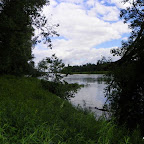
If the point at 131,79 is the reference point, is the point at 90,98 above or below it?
below

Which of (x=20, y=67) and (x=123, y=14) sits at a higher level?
(x=123, y=14)

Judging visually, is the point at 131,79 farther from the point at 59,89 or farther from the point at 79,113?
the point at 59,89

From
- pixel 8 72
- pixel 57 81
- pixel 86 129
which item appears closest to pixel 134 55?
pixel 86 129

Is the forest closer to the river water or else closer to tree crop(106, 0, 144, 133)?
tree crop(106, 0, 144, 133)

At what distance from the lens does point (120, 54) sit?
7.94 m

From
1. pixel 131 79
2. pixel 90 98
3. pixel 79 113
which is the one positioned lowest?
pixel 90 98

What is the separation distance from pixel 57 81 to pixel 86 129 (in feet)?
37.4

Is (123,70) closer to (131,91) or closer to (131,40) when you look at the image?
(131,91)

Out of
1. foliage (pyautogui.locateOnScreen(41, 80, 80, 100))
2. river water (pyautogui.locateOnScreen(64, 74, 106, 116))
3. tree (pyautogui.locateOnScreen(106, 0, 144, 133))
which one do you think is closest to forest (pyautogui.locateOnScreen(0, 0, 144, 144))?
tree (pyautogui.locateOnScreen(106, 0, 144, 133))

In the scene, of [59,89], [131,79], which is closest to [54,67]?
[59,89]

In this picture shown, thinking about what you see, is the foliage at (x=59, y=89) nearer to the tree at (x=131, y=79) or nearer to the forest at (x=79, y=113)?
the forest at (x=79, y=113)

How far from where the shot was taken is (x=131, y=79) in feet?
24.2

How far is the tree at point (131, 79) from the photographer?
23.7 feet

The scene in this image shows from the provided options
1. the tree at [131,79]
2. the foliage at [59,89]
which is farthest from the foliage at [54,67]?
the tree at [131,79]
